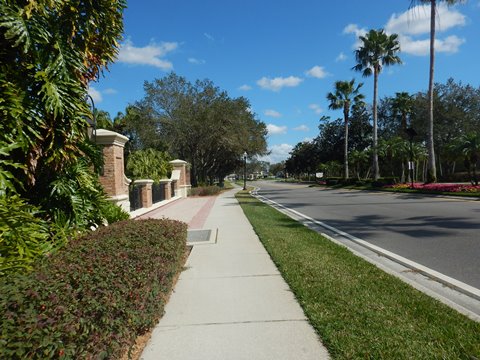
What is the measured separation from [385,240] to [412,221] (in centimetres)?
336

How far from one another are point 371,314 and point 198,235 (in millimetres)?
6447

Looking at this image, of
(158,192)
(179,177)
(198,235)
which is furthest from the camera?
(179,177)

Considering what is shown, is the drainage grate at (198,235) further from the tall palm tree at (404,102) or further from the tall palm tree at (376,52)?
the tall palm tree at (404,102)

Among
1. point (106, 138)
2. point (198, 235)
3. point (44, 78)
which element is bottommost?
point (198, 235)

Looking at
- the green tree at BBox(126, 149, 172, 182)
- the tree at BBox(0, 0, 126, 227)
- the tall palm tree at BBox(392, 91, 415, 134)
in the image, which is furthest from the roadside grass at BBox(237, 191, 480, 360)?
the tall palm tree at BBox(392, 91, 415, 134)

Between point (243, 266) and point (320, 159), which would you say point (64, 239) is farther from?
point (320, 159)

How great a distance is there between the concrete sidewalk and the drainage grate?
236 cm

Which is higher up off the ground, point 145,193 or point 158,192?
point 145,193

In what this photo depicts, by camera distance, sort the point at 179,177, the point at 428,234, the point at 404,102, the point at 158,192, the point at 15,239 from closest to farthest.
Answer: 1. the point at 15,239
2. the point at 428,234
3. the point at 158,192
4. the point at 179,177
5. the point at 404,102

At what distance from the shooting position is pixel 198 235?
32.7ft

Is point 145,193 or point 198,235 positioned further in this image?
point 145,193

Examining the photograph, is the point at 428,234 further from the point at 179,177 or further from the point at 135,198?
the point at 179,177

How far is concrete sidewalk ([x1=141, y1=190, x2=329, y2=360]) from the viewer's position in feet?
11.1

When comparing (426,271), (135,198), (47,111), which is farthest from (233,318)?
(135,198)
